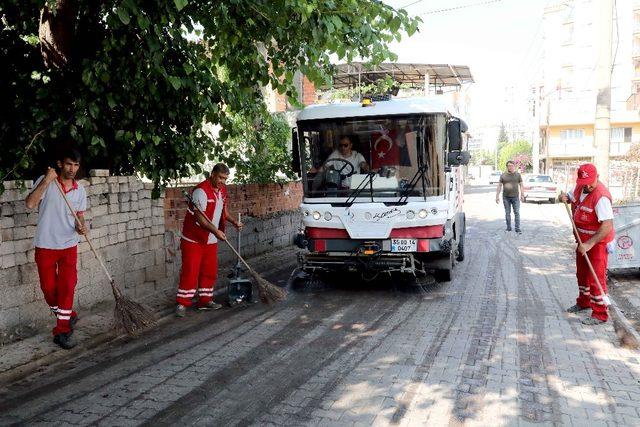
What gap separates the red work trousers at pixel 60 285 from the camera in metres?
5.34

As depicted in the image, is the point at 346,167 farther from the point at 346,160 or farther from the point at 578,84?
the point at 578,84

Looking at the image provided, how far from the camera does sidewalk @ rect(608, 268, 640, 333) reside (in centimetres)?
688

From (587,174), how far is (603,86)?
5.20m

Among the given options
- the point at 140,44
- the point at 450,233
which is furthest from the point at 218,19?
the point at 450,233

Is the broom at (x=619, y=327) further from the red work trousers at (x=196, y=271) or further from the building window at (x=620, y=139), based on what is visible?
the building window at (x=620, y=139)

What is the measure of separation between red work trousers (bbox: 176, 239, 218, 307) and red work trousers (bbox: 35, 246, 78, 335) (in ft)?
5.19

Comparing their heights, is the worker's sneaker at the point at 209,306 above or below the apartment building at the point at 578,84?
below

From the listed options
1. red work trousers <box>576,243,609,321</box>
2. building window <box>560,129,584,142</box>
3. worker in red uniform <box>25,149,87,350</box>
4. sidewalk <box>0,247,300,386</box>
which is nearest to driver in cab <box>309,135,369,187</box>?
sidewalk <box>0,247,300,386</box>

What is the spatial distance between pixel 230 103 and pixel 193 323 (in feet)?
10.1

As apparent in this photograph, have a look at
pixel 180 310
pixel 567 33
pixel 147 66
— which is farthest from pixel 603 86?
pixel 567 33

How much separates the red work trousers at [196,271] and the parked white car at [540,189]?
22726 mm

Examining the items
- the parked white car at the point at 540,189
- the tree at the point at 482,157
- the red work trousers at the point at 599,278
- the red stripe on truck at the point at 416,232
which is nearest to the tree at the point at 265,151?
the red stripe on truck at the point at 416,232

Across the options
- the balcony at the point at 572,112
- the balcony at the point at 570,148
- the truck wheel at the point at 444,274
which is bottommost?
the truck wheel at the point at 444,274

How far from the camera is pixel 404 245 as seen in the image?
735 cm
